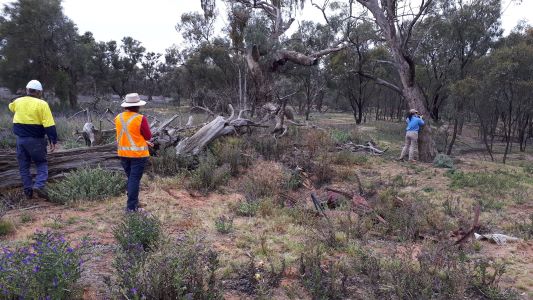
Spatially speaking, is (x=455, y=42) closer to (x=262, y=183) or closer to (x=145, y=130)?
(x=262, y=183)

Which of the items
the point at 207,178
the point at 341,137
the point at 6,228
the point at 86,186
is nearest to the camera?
the point at 6,228

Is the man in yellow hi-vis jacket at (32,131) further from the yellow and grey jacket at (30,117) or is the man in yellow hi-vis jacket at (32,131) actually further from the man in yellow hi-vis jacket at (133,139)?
the man in yellow hi-vis jacket at (133,139)

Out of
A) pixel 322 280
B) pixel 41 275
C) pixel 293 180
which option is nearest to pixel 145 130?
pixel 41 275

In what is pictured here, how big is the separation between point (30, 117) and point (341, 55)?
15816mm

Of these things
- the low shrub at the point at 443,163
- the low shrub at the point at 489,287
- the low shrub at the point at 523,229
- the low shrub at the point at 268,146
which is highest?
the low shrub at the point at 268,146

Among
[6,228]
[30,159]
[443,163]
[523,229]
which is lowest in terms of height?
[523,229]

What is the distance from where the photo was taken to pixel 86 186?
6059mm

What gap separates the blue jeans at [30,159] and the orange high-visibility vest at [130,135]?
1.62 metres

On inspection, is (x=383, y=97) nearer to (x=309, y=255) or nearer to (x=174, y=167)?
(x=174, y=167)

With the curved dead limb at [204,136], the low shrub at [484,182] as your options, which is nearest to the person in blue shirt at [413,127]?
the low shrub at [484,182]

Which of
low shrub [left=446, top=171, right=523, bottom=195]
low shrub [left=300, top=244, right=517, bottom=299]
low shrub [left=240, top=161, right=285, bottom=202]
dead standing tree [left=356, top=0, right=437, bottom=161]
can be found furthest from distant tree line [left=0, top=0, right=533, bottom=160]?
low shrub [left=300, top=244, right=517, bottom=299]

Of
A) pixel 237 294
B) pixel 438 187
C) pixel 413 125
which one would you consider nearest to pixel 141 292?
pixel 237 294

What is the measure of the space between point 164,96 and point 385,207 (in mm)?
51041

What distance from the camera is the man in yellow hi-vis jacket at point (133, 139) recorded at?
202 inches
